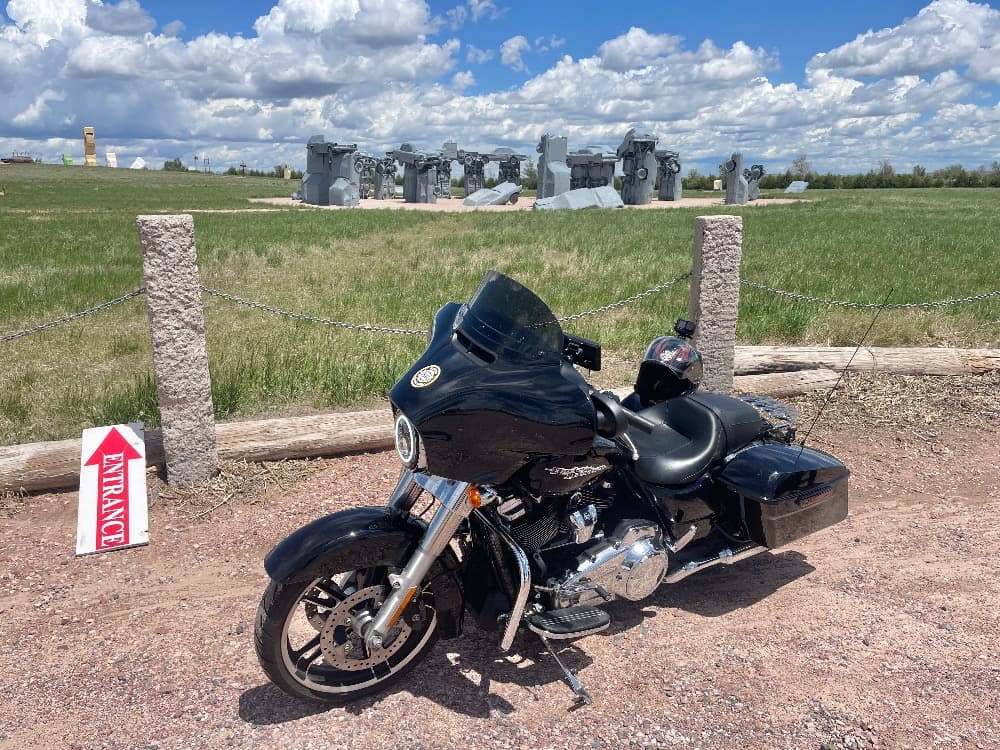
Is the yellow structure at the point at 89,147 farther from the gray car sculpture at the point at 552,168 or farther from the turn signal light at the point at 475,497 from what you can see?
the turn signal light at the point at 475,497

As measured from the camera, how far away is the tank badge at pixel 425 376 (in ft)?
8.18

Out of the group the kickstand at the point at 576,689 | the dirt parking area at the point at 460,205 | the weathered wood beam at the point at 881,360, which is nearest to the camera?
the kickstand at the point at 576,689

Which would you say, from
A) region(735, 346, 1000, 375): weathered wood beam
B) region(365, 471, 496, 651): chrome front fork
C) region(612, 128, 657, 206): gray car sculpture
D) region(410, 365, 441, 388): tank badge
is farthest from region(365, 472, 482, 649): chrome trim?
region(612, 128, 657, 206): gray car sculpture

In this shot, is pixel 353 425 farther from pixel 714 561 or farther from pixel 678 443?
pixel 714 561

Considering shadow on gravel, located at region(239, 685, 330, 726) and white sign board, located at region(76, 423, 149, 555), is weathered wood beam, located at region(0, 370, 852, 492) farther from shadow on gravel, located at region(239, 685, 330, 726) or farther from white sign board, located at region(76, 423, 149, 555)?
shadow on gravel, located at region(239, 685, 330, 726)

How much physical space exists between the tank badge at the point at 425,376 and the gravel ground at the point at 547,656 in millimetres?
1285

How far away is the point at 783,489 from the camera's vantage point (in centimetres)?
346

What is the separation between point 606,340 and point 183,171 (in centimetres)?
10178

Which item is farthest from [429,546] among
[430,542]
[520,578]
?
[520,578]

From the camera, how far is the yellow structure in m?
104

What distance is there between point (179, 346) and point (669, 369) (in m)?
2.86

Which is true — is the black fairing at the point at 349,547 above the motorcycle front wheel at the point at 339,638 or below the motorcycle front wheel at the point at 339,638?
above

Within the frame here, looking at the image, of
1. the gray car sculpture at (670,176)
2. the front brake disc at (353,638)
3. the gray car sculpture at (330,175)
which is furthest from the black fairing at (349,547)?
the gray car sculpture at (670,176)

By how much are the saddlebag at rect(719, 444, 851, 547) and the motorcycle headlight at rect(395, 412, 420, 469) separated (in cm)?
162
